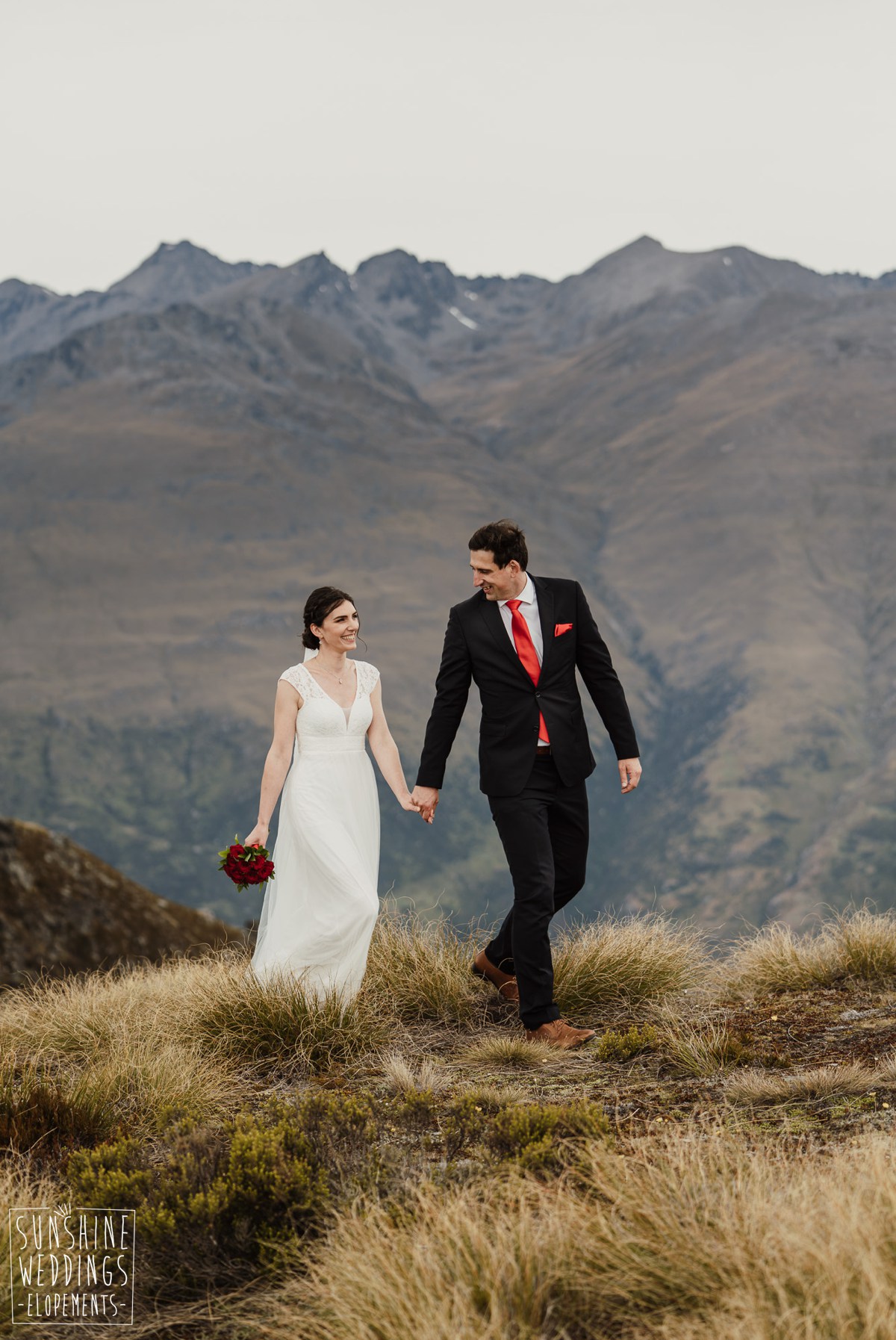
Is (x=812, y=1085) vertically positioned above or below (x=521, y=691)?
below

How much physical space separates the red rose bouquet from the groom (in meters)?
0.80

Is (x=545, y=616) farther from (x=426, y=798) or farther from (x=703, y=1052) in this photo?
(x=703, y=1052)

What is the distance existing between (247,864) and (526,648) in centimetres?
168

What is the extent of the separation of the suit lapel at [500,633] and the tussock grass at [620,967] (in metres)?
1.62

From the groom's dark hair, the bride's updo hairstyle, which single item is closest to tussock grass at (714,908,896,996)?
the groom's dark hair

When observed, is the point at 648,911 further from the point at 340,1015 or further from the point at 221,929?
the point at 221,929

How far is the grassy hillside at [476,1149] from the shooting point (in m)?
3.00

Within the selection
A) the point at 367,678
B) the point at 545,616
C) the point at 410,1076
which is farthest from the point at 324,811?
the point at 410,1076

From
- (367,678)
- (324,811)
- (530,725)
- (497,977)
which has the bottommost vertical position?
(497,977)

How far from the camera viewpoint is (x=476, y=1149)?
4047 millimetres

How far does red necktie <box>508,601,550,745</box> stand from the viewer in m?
5.92

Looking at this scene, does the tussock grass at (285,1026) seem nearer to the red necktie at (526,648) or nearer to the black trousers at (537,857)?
the black trousers at (537,857)

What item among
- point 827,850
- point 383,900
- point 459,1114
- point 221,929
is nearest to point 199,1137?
point 459,1114

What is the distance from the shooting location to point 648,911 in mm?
8016
